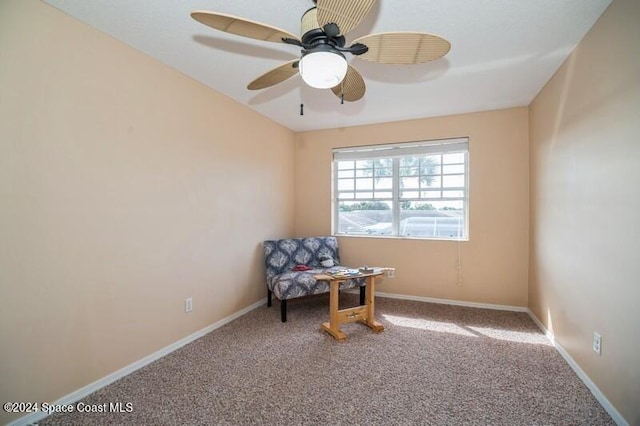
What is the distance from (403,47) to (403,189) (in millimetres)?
2894

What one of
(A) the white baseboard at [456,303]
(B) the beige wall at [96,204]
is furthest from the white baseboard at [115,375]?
(A) the white baseboard at [456,303]

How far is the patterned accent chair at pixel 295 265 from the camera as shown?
3258 mm

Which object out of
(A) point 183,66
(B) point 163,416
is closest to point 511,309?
(B) point 163,416

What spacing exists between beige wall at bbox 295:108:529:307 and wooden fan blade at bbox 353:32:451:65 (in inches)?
102

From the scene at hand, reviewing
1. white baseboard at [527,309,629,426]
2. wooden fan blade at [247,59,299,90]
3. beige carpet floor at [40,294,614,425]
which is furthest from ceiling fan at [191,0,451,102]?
white baseboard at [527,309,629,426]

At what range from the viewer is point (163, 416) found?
5.91 feet

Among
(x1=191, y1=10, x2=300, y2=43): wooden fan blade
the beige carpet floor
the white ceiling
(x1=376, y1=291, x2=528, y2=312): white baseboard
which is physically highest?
the white ceiling

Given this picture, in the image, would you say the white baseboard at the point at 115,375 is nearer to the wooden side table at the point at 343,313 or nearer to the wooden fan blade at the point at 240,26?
the wooden side table at the point at 343,313

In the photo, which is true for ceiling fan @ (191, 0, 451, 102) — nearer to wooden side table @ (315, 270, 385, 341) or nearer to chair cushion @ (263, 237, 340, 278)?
wooden side table @ (315, 270, 385, 341)

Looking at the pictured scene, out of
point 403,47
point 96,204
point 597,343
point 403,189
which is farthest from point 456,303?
point 96,204

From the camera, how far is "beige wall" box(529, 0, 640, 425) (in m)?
1.62

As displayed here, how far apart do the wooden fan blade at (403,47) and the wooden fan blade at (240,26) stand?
1.24ft

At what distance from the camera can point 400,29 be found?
2025mm

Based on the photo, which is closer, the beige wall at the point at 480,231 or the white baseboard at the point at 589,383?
the white baseboard at the point at 589,383
